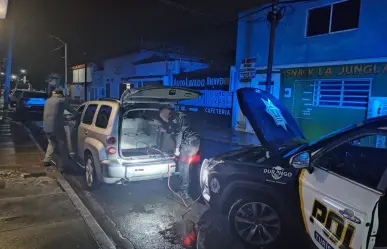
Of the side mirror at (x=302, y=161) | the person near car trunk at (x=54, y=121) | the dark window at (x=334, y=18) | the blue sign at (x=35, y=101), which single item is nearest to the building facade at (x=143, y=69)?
the blue sign at (x=35, y=101)

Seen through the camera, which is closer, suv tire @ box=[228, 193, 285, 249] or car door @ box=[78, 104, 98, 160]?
suv tire @ box=[228, 193, 285, 249]

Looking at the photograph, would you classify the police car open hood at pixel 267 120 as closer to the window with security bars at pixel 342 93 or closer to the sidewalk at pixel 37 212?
the sidewalk at pixel 37 212

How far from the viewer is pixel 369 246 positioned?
7.24ft

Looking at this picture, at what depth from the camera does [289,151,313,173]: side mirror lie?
9.06 feet

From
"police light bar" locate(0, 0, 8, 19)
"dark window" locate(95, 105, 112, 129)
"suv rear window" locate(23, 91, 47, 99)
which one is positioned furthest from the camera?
"suv rear window" locate(23, 91, 47, 99)

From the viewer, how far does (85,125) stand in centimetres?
583

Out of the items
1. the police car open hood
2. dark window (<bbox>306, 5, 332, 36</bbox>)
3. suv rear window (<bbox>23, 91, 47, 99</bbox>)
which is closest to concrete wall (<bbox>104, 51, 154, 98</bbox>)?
suv rear window (<bbox>23, 91, 47, 99</bbox>)

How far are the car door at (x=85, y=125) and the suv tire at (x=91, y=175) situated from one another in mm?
423

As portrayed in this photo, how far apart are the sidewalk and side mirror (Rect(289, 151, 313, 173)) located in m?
2.39

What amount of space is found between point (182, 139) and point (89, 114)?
2.10m

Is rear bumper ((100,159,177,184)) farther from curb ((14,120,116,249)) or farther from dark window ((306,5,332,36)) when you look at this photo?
dark window ((306,5,332,36))

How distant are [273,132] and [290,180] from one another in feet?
4.12

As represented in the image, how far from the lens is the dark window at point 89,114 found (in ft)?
19.1

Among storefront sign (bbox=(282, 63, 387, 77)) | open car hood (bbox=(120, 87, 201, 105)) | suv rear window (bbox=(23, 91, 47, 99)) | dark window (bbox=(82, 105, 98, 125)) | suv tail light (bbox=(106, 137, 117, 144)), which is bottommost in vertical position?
suv tail light (bbox=(106, 137, 117, 144))
